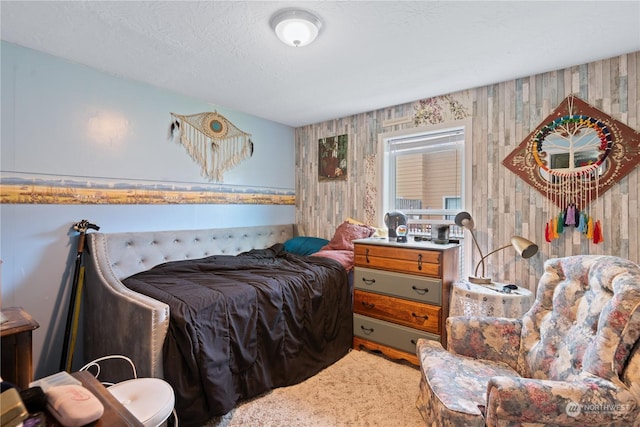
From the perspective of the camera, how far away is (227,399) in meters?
1.82

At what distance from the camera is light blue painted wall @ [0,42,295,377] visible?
2.09 m

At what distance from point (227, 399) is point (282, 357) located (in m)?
0.49

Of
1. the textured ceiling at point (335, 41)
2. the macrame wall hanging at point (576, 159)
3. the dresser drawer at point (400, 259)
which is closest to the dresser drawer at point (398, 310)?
the dresser drawer at point (400, 259)

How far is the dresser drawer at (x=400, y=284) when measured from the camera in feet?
7.77

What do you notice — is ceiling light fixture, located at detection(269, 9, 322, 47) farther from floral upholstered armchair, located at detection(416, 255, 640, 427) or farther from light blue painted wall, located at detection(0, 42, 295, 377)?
floral upholstered armchair, located at detection(416, 255, 640, 427)

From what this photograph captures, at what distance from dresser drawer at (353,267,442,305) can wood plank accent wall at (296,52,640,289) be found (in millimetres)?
694

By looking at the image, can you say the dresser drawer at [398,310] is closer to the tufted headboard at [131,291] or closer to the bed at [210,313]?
the bed at [210,313]

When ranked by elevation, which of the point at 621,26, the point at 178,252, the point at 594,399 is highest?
the point at 621,26

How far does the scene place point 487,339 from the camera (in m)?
1.79

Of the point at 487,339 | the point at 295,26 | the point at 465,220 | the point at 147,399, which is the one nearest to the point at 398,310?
the point at 487,339

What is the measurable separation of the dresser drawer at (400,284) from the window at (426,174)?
0.62 meters

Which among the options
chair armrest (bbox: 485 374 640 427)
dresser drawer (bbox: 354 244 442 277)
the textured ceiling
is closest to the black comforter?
dresser drawer (bbox: 354 244 442 277)

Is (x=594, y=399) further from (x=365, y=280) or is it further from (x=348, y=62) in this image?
(x=348, y=62)

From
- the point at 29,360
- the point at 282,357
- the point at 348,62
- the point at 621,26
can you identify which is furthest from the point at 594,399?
the point at 29,360
